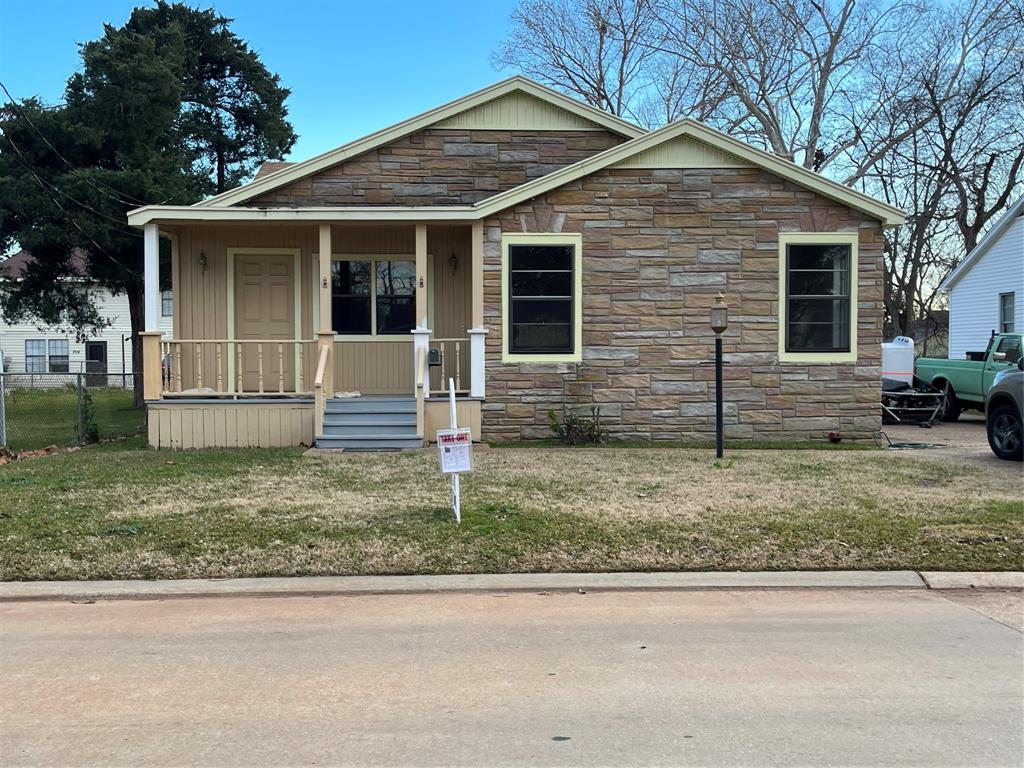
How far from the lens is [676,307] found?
13.2 metres

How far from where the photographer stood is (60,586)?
Result: 593 centimetres

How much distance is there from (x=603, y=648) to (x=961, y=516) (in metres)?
4.40

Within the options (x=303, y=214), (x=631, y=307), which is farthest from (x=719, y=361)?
(x=303, y=214)

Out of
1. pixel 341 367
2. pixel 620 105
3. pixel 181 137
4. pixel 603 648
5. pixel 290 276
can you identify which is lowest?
pixel 603 648

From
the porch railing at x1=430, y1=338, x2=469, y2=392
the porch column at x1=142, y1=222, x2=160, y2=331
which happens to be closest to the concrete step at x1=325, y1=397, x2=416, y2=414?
the porch railing at x1=430, y1=338, x2=469, y2=392

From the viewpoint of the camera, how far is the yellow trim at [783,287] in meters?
13.2

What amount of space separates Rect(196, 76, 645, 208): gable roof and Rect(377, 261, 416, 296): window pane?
1886mm

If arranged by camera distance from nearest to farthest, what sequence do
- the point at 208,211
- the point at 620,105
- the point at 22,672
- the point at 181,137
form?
the point at 22,672
the point at 208,211
the point at 181,137
the point at 620,105

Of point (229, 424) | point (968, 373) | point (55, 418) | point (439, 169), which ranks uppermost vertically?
point (439, 169)

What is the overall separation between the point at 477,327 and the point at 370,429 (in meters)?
2.19

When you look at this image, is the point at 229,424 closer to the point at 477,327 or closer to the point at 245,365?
the point at 245,365

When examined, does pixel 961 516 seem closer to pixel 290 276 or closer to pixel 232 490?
pixel 232 490

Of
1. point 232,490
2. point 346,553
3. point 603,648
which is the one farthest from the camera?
point 232,490

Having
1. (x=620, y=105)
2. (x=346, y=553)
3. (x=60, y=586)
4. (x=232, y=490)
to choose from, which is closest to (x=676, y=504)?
(x=346, y=553)
